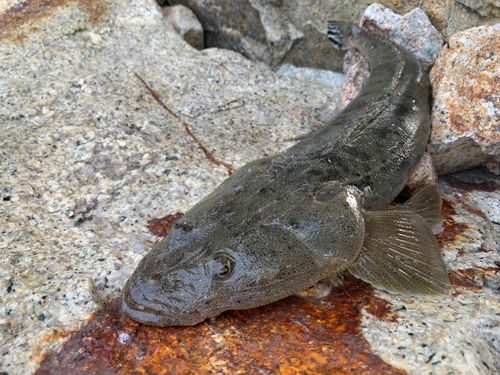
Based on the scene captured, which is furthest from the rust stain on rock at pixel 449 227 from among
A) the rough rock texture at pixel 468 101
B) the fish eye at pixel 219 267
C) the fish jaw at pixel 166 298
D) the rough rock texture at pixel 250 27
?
the rough rock texture at pixel 250 27

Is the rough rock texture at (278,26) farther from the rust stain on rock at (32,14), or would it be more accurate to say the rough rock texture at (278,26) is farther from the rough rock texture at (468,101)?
the rust stain on rock at (32,14)

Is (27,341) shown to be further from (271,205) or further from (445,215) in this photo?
(445,215)

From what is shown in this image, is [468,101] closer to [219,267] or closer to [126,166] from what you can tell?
[219,267]

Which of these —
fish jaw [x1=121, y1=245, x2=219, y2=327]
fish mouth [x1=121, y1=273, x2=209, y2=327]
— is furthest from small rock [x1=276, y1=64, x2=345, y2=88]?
fish mouth [x1=121, y1=273, x2=209, y2=327]

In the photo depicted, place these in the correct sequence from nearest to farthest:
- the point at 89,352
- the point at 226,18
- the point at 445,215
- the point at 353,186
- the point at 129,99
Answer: the point at 89,352 < the point at 353,186 < the point at 445,215 < the point at 129,99 < the point at 226,18

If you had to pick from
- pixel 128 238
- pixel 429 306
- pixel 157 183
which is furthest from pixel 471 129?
pixel 128 238

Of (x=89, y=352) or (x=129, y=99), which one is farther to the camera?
(x=129, y=99)

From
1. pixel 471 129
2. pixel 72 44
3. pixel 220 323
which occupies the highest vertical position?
pixel 471 129
